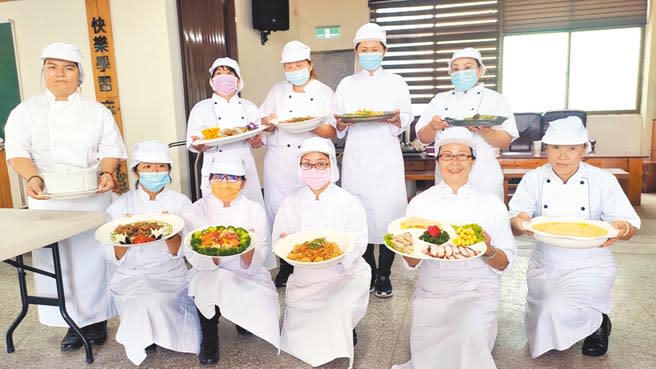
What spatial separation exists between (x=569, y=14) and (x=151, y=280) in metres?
6.90

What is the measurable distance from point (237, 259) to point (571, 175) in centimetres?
181

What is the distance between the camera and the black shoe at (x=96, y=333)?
103 inches

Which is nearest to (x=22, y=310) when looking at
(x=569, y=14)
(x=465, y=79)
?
(x=465, y=79)

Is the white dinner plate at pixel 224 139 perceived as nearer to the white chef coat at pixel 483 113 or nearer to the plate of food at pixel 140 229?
the plate of food at pixel 140 229

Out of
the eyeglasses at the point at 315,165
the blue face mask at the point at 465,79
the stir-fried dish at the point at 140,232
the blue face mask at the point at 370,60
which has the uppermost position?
the blue face mask at the point at 370,60

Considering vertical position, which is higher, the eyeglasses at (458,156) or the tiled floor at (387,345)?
the eyeglasses at (458,156)

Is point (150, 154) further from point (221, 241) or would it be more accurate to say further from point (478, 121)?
point (478, 121)

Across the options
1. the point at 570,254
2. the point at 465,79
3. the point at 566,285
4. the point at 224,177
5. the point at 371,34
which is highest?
→ the point at 371,34

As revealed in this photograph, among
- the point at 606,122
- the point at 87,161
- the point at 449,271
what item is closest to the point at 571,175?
the point at 449,271

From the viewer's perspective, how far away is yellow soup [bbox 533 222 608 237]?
2114 millimetres

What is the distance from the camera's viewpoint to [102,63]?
13.2 feet

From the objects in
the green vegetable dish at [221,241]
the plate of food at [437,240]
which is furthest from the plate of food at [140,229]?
the plate of food at [437,240]

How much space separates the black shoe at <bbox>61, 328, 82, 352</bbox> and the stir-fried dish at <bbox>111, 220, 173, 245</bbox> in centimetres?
80

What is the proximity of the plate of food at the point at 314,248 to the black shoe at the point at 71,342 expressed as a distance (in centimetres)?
130
